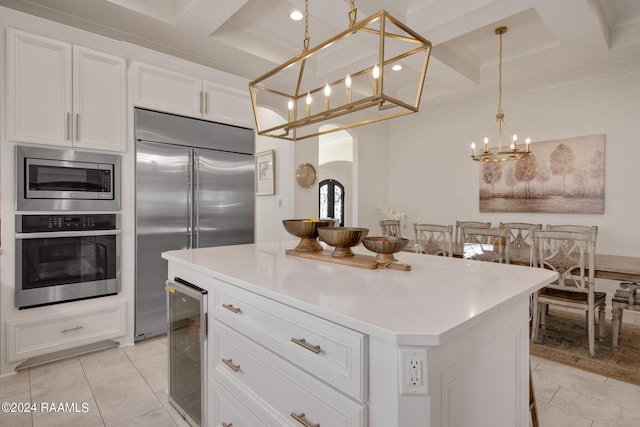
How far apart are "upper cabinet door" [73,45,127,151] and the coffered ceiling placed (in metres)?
0.50

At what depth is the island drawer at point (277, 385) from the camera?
100 cm

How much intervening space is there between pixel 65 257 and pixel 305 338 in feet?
7.85

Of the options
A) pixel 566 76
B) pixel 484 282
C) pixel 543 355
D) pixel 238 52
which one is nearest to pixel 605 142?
pixel 566 76

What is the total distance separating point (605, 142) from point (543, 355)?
108 inches

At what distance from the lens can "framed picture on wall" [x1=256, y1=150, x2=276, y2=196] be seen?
5.05 metres

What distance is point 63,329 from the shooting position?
2562 millimetres

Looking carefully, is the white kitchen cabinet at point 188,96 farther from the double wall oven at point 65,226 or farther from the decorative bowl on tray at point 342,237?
the decorative bowl on tray at point 342,237

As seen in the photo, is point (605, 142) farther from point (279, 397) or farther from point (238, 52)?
point (279, 397)

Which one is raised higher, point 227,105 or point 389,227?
point 227,105

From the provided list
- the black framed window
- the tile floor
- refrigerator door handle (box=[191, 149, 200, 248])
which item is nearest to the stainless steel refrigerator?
refrigerator door handle (box=[191, 149, 200, 248])

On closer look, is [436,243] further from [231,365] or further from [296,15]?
[231,365]

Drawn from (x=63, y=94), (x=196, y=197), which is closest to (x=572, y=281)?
(x=196, y=197)

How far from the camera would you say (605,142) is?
3961 mm

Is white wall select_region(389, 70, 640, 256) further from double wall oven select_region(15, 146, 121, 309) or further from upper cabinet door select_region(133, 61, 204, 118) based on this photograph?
double wall oven select_region(15, 146, 121, 309)
